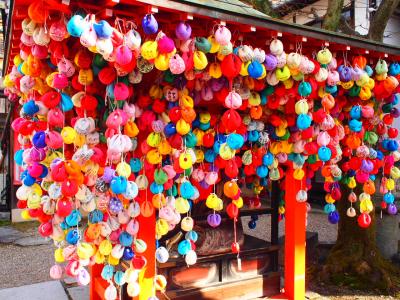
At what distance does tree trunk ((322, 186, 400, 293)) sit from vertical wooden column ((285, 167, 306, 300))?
170 centimetres

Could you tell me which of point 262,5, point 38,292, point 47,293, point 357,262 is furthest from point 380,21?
point 38,292

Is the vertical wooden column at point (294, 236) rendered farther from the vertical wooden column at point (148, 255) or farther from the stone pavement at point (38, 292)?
the stone pavement at point (38, 292)

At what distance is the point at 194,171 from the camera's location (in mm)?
3566

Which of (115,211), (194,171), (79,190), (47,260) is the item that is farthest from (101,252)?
(47,260)

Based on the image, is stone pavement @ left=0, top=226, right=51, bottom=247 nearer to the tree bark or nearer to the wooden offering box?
the wooden offering box

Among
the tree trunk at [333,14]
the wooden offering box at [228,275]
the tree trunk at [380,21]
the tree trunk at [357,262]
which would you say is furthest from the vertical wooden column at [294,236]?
the tree trunk at [380,21]

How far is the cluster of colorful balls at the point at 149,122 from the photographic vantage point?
2604 mm

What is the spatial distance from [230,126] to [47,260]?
6596mm

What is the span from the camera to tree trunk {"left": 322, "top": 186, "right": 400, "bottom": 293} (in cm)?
578

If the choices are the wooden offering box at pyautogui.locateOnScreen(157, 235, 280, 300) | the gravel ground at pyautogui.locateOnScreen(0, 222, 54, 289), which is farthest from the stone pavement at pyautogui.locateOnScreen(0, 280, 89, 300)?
the wooden offering box at pyautogui.locateOnScreen(157, 235, 280, 300)

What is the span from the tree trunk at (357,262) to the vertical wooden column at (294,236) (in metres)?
1.70

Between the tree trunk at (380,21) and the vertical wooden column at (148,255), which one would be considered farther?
the tree trunk at (380,21)

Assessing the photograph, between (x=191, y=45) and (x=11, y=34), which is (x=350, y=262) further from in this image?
(x=11, y=34)

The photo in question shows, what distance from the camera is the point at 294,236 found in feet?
14.9
